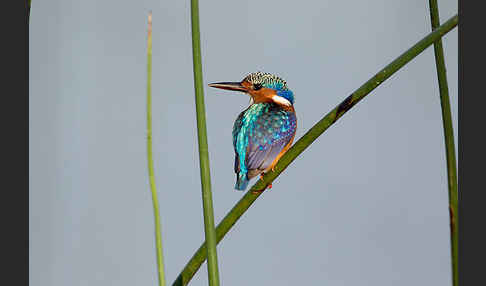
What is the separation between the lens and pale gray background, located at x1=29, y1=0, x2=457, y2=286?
4.57 ft

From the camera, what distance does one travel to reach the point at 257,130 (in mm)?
1223

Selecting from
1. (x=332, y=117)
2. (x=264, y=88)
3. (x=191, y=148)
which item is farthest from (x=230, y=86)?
(x=332, y=117)

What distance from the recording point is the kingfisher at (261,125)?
1.20 metres

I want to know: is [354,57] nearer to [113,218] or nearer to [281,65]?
[281,65]

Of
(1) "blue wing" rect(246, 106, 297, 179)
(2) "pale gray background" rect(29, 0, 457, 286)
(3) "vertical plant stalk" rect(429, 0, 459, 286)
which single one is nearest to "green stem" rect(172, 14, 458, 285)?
(3) "vertical plant stalk" rect(429, 0, 459, 286)

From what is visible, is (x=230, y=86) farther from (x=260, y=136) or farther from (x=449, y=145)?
(x=449, y=145)

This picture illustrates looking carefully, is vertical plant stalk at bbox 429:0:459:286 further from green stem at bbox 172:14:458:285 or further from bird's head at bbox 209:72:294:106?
bird's head at bbox 209:72:294:106

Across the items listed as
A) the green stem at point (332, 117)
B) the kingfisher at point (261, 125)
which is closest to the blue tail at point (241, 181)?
the kingfisher at point (261, 125)

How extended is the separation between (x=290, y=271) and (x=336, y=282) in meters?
0.11

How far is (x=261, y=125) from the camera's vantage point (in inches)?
47.9

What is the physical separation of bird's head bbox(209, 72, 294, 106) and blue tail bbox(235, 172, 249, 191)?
6.0 inches

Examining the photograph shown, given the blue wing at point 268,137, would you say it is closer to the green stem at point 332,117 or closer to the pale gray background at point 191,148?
the pale gray background at point 191,148

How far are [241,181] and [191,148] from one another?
0.54ft

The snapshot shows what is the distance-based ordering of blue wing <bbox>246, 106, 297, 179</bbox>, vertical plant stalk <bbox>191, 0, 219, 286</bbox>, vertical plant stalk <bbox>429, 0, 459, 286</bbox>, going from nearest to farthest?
vertical plant stalk <bbox>191, 0, 219, 286</bbox> → vertical plant stalk <bbox>429, 0, 459, 286</bbox> → blue wing <bbox>246, 106, 297, 179</bbox>
